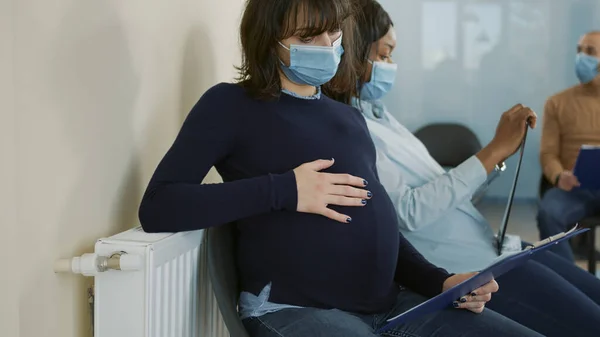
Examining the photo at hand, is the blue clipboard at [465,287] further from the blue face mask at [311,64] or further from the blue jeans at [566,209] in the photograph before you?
the blue jeans at [566,209]

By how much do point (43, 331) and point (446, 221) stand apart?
1016 millimetres

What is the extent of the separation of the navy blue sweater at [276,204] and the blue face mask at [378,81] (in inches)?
22.1

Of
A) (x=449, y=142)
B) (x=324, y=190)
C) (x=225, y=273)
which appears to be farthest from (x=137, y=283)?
(x=449, y=142)

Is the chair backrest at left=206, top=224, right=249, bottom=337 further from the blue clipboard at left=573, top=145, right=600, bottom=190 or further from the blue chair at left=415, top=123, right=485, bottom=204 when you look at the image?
the blue chair at left=415, top=123, right=485, bottom=204

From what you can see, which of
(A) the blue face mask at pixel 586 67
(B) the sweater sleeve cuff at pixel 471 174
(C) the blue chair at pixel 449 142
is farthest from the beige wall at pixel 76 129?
(C) the blue chair at pixel 449 142

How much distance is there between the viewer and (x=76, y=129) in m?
1.21

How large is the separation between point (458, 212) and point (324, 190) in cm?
68

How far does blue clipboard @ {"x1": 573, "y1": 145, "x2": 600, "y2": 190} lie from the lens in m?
2.99

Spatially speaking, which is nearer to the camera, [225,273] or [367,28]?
[225,273]

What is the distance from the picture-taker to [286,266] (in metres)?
1.29

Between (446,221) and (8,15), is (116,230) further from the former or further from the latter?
(446,221)

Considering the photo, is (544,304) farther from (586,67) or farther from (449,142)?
(449,142)

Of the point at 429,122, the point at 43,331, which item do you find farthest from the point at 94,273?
the point at 429,122

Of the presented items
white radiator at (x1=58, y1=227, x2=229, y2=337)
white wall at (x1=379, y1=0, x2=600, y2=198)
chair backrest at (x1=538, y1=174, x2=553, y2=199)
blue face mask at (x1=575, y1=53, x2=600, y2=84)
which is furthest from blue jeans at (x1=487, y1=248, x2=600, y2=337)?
white wall at (x1=379, y1=0, x2=600, y2=198)
